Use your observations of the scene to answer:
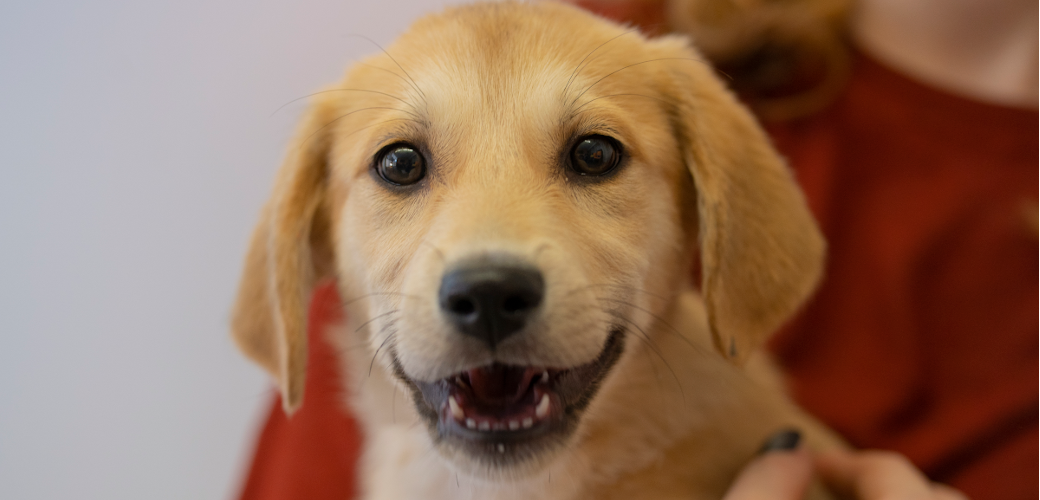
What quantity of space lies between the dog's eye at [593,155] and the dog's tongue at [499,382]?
487mm

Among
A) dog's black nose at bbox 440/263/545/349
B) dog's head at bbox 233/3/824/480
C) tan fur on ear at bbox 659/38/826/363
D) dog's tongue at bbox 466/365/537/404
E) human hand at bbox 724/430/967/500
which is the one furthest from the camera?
tan fur on ear at bbox 659/38/826/363

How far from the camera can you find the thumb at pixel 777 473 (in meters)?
1.39

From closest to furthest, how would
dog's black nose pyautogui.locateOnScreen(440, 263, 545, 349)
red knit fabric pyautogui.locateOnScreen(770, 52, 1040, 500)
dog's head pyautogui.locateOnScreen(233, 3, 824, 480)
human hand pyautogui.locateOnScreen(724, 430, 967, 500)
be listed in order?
dog's black nose pyautogui.locateOnScreen(440, 263, 545, 349), dog's head pyautogui.locateOnScreen(233, 3, 824, 480), human hand pyautogui.locateOnScreen(724, 430, 967, 500), red knit fabric pyautogui.locateOnScreen(770, 52, 1040, 500)

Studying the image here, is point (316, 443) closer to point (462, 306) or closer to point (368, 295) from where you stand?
point (368, 295)

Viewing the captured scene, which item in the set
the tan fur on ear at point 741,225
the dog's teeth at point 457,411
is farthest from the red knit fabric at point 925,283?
the dog's teeth at point 457,411

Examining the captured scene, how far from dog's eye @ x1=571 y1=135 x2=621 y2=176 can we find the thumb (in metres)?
0.79

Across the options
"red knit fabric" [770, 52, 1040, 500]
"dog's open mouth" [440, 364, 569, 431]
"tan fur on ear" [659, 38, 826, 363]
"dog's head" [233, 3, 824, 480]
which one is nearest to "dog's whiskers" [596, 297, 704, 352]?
"dog's head" [233, 3, 824, 480]

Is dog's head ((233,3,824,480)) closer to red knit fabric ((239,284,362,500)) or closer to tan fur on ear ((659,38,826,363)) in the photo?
tan fur on ear ((659,38,826,363))

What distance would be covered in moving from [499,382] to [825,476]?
40.3 inches

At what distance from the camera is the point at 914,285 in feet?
6.95

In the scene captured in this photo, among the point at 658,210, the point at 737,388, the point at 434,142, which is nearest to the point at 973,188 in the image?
the point at 737,388

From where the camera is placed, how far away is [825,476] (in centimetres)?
172

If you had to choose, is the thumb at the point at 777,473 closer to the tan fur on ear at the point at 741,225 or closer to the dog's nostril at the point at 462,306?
the tan fur on ear at the point at 741,225

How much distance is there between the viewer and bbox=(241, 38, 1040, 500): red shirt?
1990 mm
